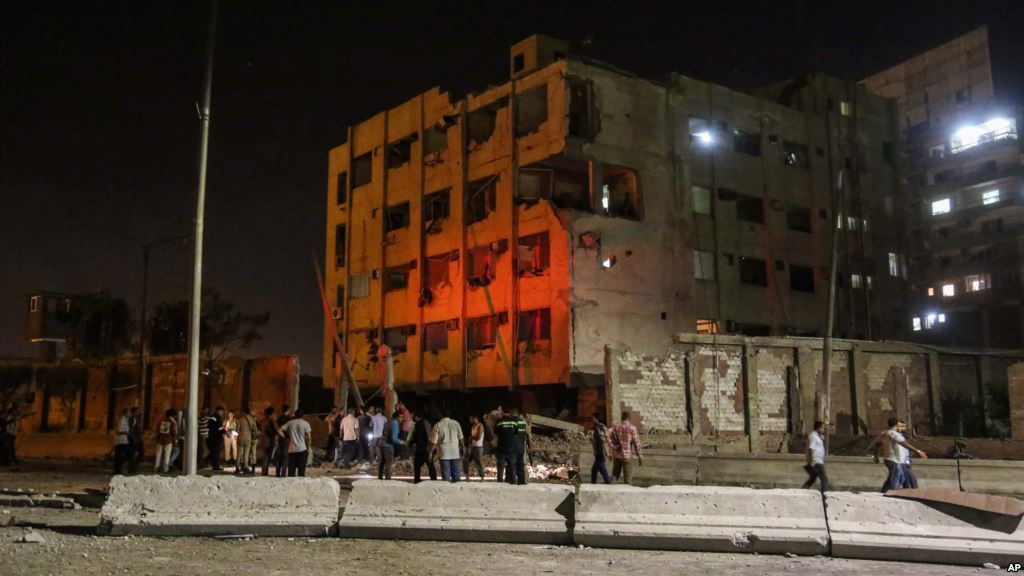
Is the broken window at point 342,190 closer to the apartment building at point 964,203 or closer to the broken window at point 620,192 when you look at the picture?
the broken window at point 620,192

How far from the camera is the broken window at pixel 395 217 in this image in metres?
41.6

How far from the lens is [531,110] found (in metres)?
35.4

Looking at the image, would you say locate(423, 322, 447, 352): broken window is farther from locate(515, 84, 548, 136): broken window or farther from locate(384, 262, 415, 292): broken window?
locate(515, 84, 548, 136): broken window

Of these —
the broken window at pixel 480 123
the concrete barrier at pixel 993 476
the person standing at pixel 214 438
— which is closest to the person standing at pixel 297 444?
the person standing at pixel 214 438

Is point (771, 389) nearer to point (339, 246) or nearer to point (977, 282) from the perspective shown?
point (339, 246)

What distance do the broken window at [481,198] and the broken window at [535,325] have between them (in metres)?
4.69

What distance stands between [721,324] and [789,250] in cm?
608

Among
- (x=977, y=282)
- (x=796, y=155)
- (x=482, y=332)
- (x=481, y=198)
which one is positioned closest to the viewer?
(x=482, y=332)

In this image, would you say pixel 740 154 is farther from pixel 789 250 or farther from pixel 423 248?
pixel 423 248

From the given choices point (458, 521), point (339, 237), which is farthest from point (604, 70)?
point (458, 521)

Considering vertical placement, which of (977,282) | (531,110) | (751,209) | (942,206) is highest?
(942,206)

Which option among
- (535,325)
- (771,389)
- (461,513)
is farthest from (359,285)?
(461,513)

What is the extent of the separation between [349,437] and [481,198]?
17.0 m

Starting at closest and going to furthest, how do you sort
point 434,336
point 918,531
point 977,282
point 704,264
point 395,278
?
point 918,531
point 704,264
point 434,336
point 395,278
point 977,282
